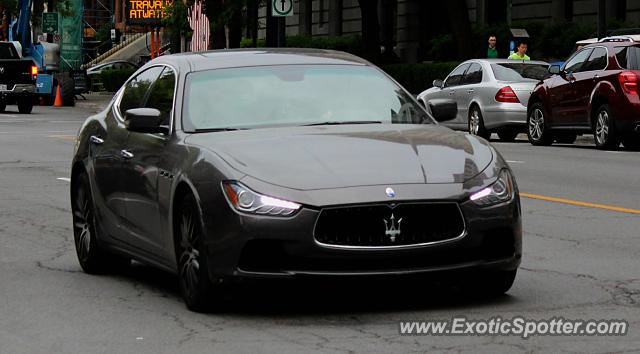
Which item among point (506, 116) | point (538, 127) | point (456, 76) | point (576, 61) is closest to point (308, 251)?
point (576, 61)

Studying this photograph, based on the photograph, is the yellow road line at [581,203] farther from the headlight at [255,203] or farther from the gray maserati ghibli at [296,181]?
the headlight at [255,203]

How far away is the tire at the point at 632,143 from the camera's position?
2403 cm

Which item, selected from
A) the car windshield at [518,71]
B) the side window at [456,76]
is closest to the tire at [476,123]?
the car windshield at [518,71]

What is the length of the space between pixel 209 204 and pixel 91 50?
102 meters

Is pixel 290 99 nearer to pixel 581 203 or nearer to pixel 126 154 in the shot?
pixel 126 154

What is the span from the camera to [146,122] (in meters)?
8.91

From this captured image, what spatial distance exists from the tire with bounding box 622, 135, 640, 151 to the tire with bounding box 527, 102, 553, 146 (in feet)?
4.33

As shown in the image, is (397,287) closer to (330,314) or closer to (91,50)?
(330,314)

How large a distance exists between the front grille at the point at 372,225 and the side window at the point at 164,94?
1735 millimetres

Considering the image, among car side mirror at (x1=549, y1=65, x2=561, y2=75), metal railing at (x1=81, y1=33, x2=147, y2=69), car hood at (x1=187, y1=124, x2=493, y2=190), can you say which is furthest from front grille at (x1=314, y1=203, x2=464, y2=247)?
metal railing at (x1=81, y1=33, x2=147, y2=69)

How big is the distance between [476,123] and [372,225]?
2037 cm

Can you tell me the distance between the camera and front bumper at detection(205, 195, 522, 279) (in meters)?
7.63

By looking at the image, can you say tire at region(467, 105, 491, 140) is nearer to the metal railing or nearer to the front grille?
the front grille

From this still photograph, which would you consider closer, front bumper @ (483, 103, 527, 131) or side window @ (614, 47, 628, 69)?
side window @ (614, 47, 628, 69)
